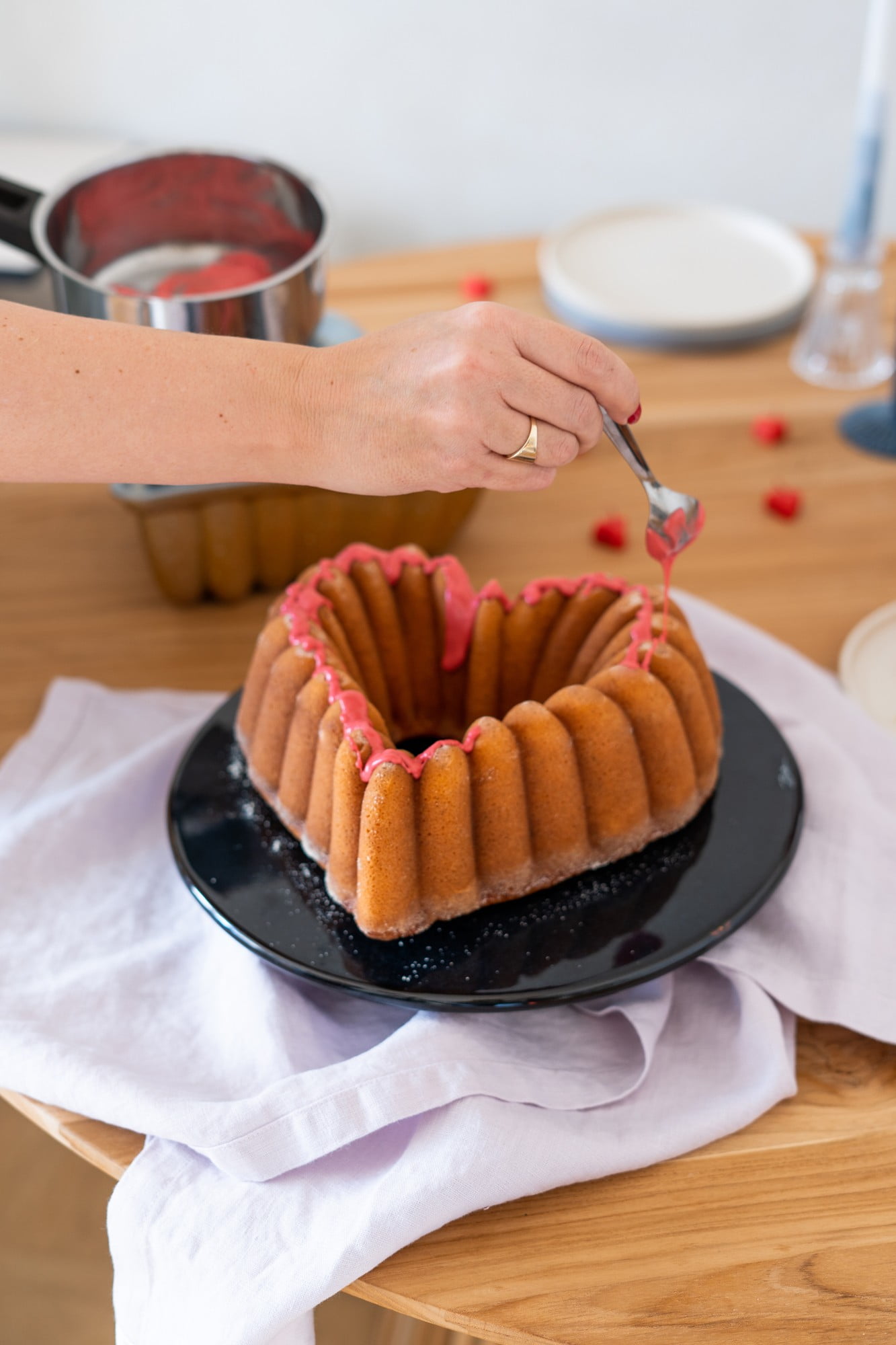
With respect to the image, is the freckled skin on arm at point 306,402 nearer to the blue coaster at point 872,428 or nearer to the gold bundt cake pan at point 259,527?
the gold bundt cake pan at point 259,527

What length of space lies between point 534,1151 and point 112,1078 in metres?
0.27

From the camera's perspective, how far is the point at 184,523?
1.21 meters

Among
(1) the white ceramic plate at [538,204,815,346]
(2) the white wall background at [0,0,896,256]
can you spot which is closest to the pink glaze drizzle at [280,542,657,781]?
(1) the white ceramic plate at [538,204,815,346]

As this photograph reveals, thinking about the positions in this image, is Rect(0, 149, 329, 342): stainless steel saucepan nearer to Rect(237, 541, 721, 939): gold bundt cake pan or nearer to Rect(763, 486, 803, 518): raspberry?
Rect(237, 541, 721, 939): gold bundt cake pan

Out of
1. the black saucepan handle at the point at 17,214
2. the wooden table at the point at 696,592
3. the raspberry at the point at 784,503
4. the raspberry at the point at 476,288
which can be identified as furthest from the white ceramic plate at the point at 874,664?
the black saucepan handle at the point at 17,214

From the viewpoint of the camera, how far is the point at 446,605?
1.04m

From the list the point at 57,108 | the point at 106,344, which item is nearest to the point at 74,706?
the point at 106,344

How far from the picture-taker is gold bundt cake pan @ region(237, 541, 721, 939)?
890 mm

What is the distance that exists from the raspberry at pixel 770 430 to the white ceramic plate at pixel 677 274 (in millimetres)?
189

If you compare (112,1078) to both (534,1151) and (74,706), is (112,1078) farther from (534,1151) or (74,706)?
(74,706)

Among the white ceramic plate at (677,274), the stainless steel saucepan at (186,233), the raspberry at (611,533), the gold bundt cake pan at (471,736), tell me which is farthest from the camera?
the white ceramic plate at (677,274)

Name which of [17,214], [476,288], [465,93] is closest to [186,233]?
[17,214]

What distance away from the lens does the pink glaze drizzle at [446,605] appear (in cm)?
93

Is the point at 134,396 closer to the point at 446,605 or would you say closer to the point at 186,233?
the point at 446,605
